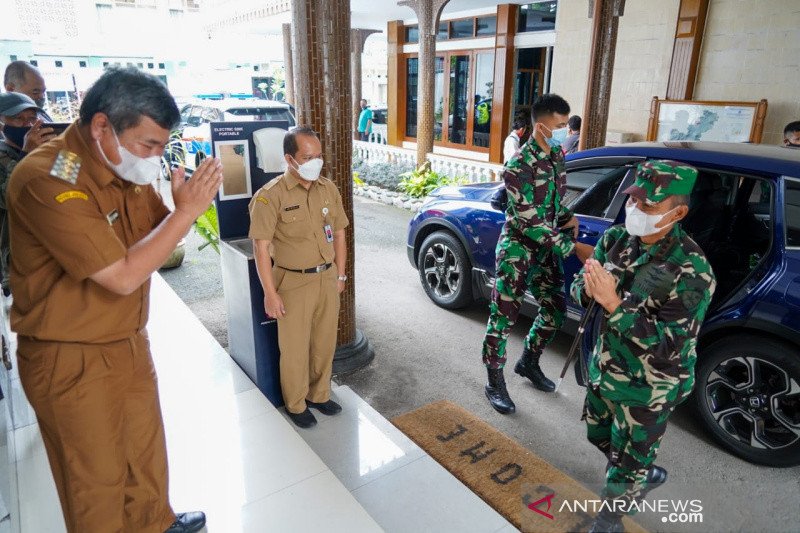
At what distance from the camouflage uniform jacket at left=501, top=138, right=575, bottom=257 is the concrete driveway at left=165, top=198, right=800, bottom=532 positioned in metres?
1.08

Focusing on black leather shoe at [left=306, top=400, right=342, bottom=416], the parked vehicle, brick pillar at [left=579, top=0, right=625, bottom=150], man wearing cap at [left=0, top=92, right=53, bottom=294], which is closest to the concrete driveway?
black leather shoe at [left=306, top=400, right=342, bottom=416]

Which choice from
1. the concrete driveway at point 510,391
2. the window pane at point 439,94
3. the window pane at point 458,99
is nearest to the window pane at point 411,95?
the window pane at point 439,94

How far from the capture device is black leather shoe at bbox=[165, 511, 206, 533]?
2.15m

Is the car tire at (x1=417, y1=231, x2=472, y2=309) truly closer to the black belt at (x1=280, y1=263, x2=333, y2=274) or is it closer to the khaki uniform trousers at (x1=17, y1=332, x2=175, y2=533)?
the black belt at (x1=280, y1=263, x2=333, y2=274)

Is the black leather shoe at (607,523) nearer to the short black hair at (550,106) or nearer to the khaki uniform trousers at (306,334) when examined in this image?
the khaki uniform trousers at (306,334)

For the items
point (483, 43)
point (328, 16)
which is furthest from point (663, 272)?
point (483, 43)

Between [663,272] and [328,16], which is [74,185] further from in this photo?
[328,16]

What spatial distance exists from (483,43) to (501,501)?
456 inches

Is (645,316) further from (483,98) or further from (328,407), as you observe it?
(483,98)

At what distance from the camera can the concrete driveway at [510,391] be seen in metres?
2.64

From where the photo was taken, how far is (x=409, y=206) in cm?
917

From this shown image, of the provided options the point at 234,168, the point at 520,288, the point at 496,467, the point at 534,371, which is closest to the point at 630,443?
the point at 496,467

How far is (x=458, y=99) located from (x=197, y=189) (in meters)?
12.7

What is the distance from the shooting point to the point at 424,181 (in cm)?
952
